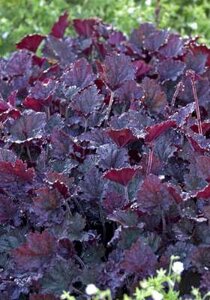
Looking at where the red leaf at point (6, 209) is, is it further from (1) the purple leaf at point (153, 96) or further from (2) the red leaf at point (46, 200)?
(1) the purple leaf at point (153, 96)

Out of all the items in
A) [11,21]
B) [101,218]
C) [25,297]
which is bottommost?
[11,21]

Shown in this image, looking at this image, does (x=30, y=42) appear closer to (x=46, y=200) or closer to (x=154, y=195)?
(x=46, y=200)

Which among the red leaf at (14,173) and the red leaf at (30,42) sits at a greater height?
the red leaf at (14,173)

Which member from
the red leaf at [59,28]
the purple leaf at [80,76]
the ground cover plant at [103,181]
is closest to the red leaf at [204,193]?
the ground cover plant at [103,181]

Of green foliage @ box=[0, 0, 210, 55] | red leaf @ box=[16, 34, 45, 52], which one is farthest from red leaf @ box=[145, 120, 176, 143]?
green foliage @ box=[0, 0, 210, 55]

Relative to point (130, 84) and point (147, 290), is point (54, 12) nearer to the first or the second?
point (130, 84)

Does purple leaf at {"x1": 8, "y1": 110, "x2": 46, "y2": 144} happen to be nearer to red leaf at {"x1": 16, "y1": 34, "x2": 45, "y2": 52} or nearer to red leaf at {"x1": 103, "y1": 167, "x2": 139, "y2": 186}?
red leaf at {"x1": 103, "y1": 167, "x2": 139, "y2": 186}

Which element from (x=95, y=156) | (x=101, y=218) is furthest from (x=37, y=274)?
(x=95, y=156)

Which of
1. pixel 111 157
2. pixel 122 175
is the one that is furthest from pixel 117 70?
pixel 122 175
